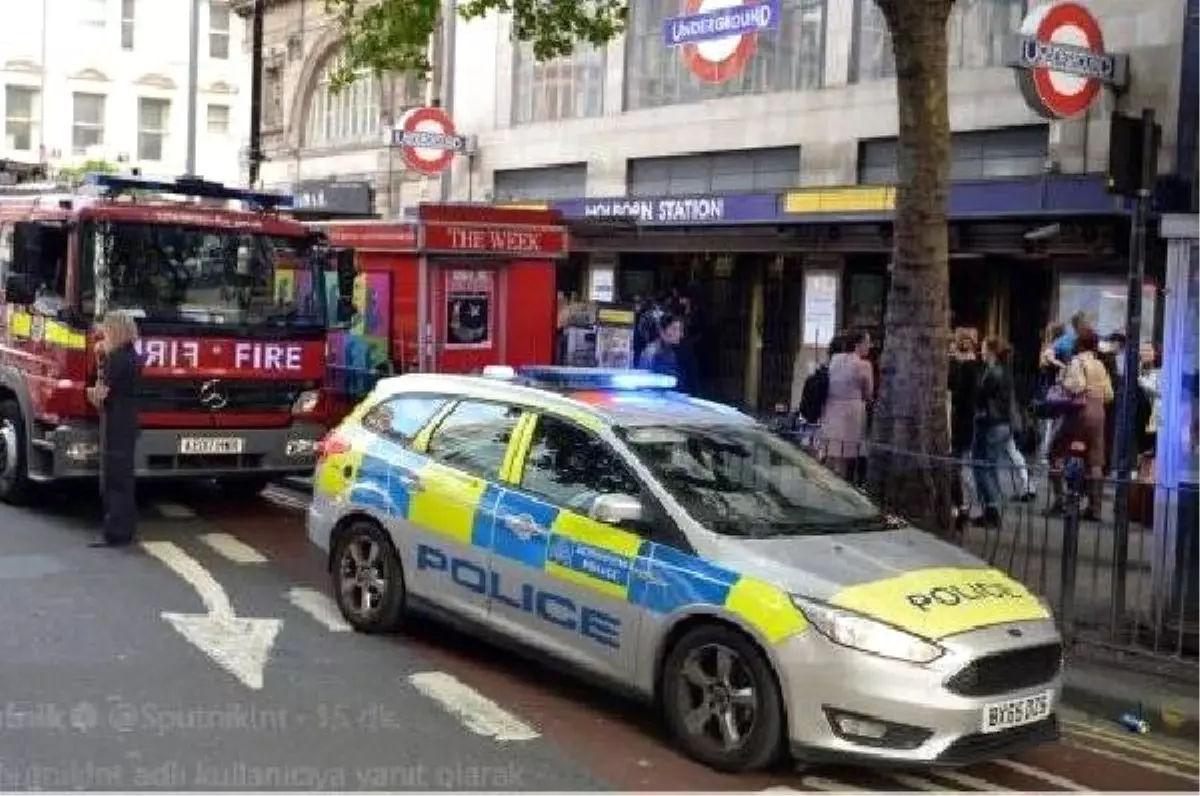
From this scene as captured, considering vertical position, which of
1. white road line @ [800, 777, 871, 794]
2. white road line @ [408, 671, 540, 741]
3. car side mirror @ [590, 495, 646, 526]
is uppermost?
car side mirror @ [590, 495, 646, 526]

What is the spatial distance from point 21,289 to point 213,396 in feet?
5.45

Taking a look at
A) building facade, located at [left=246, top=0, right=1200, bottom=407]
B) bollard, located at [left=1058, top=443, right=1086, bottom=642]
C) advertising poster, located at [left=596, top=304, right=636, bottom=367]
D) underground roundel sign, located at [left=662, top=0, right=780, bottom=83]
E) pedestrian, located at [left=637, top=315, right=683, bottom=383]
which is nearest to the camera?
bollard, located at [left=1058, top=443, right=1086, bottom=642]

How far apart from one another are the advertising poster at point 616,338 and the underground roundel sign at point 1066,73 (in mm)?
5589

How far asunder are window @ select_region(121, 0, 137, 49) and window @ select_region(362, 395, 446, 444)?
4241 cm

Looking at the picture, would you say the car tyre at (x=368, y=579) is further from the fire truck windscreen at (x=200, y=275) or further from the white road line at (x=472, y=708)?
the fire truck windscreen at (x=200, y=275)

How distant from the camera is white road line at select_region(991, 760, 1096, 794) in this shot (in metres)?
6.11

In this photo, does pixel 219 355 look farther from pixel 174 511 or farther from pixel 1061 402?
pixel 1061 402

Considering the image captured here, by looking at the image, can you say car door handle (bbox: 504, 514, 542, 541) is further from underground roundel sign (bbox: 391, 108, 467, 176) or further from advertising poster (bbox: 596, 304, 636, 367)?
underground roundel sign (bbox: 391, 108, 467, 176)

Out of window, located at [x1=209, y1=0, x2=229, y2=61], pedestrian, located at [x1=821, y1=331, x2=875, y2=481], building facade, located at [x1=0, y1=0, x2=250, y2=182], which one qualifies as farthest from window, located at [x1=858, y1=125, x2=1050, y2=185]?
window, located at [x1=209, y1=0, x2=229, y2=61]

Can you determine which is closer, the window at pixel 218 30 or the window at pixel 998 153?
the window at pixel 998 153

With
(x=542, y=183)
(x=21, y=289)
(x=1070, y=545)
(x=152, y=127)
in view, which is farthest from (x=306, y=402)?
(x=152, y=127)

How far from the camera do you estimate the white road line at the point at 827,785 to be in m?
5.84

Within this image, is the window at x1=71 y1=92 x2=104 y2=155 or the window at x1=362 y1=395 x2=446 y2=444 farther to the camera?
the window at x1=71 y1=92 x2=104 y2=155

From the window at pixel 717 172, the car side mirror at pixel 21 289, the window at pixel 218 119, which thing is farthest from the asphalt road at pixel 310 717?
the window at pixel 218 119
